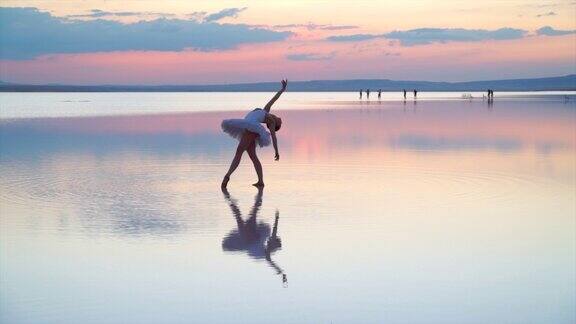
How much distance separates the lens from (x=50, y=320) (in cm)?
637

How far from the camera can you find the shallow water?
6.79 m

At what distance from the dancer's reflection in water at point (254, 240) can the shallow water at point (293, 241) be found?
0.04 metres

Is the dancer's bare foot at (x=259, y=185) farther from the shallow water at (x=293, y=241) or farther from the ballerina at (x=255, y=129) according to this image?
the shallow water at (x=293, y=241)

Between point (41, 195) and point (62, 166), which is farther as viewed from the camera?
point (62, 166)

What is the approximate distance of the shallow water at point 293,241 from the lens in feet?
22.3

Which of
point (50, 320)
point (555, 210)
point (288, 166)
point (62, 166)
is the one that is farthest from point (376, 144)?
point (50, 320)

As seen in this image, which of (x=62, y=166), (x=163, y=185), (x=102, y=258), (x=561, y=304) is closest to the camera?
(x=561, y=304)

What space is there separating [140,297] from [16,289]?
112cm

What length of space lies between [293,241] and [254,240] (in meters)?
0.47

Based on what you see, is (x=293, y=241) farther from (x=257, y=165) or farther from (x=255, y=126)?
Answer: (x=255, y=126)

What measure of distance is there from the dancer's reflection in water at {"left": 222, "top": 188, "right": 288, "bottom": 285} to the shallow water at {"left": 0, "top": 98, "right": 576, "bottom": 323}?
35 mm

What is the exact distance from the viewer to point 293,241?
936 cm

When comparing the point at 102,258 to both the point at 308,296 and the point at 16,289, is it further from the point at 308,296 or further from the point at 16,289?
the point at 308,296

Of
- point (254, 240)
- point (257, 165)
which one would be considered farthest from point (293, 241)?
point (257, 165)
